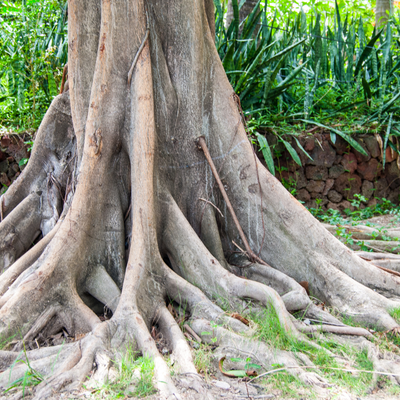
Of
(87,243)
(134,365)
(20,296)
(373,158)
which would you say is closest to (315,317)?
(134,365)

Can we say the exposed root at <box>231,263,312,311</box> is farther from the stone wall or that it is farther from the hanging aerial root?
the stone wall

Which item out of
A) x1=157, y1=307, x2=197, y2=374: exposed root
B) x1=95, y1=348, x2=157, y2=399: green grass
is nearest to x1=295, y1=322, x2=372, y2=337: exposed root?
x1=157, y1=307, x2=197, y2=374: exposed root

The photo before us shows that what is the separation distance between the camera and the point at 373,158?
5.73 meters

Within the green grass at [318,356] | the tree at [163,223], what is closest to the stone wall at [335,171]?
the tree at [163,223]

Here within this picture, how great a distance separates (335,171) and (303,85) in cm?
176

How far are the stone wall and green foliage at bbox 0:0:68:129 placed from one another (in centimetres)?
388

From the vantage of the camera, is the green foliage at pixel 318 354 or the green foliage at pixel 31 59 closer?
the green foliage at pixel 318 354

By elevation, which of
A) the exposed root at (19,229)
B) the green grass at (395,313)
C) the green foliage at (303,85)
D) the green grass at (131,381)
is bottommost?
the green grass at (395,313)

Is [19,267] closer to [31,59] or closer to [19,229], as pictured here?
[19,229]

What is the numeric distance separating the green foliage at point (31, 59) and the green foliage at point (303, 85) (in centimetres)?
270

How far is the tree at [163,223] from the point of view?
2365mm

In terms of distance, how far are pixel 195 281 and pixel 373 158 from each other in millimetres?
4247

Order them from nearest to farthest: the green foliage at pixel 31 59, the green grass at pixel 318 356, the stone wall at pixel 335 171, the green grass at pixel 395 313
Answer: the green grass at pixel 318 356 < the green grass at pixel 395 313 < the stone wall at pixel 335 171 < the green foliage at pixel 31 59

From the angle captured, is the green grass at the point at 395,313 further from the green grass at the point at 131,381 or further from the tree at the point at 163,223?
the green grass at the point at 131,381
